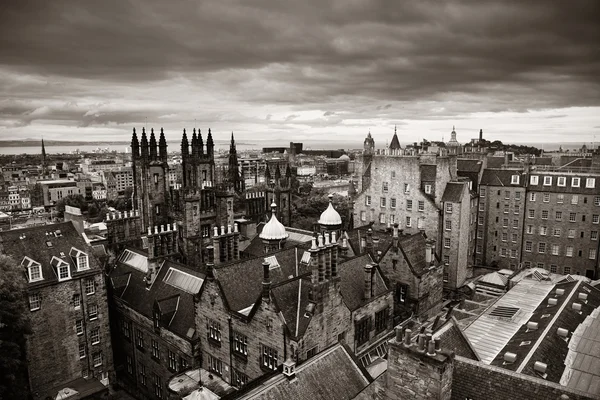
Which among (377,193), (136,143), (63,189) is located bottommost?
(63,189)

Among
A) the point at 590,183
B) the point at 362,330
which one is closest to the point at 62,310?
the point at 362,330

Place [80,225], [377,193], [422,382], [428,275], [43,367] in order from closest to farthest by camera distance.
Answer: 1. [422,382]
2. [43,367]
3. [428,275]
4. [80,225]
5. [377,193]

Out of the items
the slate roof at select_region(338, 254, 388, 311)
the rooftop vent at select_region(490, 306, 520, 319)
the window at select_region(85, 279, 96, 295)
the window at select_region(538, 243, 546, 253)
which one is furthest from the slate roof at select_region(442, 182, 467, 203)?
the window at select_region(85, 279, 96, 295)

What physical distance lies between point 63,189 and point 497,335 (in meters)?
189

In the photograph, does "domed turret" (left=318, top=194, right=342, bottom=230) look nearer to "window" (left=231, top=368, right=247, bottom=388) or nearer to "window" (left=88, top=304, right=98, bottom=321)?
"window" (left=231, top=368, right=247, bottom=388)

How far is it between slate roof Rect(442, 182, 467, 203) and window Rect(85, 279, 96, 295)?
42.6 metres

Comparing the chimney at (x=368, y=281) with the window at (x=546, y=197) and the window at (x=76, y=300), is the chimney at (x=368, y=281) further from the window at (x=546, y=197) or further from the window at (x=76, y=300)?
the window at (x=546, y=197)

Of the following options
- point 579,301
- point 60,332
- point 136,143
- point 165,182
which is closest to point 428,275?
point 579,301

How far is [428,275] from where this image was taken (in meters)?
39.1

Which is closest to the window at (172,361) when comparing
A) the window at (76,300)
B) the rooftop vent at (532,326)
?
the window at (76,300)

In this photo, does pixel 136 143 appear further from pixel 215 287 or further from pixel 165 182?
pixel 215 287

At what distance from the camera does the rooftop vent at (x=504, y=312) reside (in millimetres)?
30312

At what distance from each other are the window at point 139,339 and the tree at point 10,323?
31.5ft

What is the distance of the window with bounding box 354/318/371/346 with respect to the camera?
3161 cm
